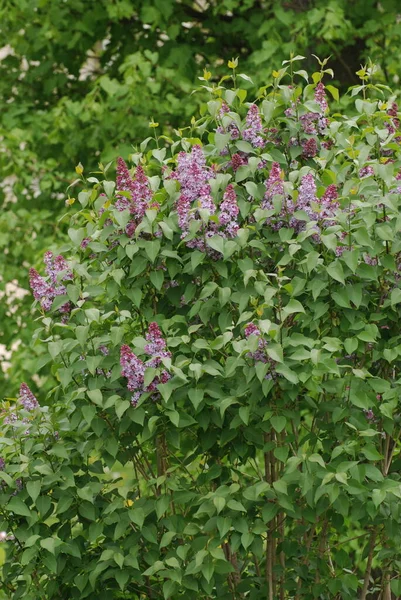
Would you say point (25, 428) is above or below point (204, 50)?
above

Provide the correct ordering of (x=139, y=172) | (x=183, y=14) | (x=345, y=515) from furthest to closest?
(x=183, y=14)
(x=139, y=172)
(x=345, y=515)

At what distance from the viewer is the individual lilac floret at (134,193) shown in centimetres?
379

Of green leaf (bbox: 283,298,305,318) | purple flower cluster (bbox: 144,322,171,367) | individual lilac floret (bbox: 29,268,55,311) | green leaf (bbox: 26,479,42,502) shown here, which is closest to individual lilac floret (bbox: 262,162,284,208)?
green leaf (bbox: 283,298,305,318)

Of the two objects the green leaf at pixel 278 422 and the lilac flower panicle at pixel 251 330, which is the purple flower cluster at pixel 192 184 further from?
the green leaf at pixel 278 422

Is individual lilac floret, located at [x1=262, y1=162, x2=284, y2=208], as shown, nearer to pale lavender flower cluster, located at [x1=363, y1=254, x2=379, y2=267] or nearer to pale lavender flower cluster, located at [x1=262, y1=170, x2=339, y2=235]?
pale lavender flower cluster, located at [x1=262, y1=170, x2=339, y2=235]

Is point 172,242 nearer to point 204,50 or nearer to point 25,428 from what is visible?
point 25,428

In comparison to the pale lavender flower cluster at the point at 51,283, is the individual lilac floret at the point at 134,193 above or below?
above

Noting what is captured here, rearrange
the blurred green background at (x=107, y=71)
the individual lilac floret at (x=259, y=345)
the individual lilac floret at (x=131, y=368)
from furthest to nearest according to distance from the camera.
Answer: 1. the blurred green background at (x=107, y=71)
2. the individual lilac floret at (x=131, y=368)
3. the individual lilac floret at (x=259, y=345)

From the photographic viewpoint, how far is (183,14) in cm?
842

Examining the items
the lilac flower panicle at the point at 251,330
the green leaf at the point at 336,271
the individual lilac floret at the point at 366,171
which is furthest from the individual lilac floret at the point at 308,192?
the lilac flower panicle at the point at 251,330

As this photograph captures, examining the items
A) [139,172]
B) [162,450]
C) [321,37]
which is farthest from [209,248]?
[321,37]

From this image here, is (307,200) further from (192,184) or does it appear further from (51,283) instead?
(51,283)

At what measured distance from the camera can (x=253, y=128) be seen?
12.8 ft

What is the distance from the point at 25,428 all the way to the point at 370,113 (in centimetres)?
153
